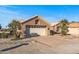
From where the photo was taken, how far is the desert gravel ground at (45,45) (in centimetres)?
2447

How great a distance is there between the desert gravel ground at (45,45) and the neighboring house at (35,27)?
97mm

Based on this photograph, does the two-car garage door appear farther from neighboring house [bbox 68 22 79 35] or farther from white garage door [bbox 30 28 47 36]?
neighboring house [bbox 68 22 79 35]

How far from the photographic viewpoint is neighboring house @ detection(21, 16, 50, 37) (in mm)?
→ 24531

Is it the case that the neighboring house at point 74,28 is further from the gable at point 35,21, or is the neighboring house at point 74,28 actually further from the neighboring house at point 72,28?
the gable at point 35,21

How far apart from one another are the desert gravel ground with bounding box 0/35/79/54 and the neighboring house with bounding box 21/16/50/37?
97 millimetres

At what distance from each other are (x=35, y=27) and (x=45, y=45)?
14.0 inches

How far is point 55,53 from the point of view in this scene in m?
24.5

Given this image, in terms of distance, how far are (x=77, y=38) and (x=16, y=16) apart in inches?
43.2

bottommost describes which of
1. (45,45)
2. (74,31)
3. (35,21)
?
(45,45)

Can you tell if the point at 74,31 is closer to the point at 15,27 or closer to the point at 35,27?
the point at 35,27

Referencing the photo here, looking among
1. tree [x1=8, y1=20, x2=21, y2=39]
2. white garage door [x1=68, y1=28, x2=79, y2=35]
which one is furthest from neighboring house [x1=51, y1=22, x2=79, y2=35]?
tree [x1=8, y1=20, x2=21, y2=39]

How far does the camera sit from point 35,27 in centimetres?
2462

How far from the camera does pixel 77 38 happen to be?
2453 cm

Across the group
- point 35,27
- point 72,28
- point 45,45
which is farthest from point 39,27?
point 72,28
